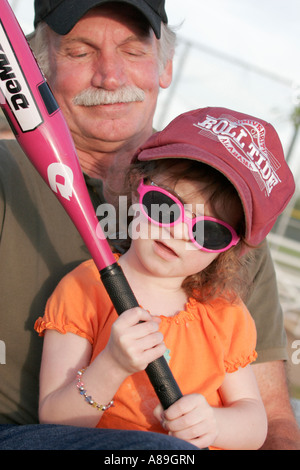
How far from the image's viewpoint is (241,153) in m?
1.31

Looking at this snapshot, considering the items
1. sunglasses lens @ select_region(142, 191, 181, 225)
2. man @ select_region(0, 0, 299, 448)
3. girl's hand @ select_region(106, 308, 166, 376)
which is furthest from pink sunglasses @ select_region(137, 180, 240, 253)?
man @ select_region(0, 0, 299, 448)

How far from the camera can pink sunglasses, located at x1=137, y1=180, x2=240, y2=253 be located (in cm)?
133

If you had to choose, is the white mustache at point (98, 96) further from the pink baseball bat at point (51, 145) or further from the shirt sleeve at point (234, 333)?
the shirt sleeve at point (234, 333)

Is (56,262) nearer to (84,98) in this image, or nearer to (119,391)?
(119,391)

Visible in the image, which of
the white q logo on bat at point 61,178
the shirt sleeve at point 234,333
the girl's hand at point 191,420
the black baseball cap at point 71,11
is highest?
the black baseball cap at point 71,11

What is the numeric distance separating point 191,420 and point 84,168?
101cm

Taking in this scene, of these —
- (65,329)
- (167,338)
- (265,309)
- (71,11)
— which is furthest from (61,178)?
(265,309)

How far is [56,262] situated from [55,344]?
0.33 m

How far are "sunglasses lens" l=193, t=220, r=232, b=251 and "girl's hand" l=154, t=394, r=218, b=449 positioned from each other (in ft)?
1.24

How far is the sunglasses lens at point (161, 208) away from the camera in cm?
133

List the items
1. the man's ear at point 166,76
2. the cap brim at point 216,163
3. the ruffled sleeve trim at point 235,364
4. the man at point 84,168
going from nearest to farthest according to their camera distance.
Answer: the cap brim at point 216,163, the ruffled sleeve trim at point 235,364, the man at point 84,168, the man's ear at point 166,76

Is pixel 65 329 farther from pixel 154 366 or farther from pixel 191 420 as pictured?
pixel 191 420

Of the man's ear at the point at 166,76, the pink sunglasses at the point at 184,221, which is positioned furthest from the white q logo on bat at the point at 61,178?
the man's ear at the point at 166,76
